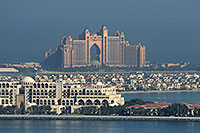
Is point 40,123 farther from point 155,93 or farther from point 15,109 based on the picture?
point 155,93

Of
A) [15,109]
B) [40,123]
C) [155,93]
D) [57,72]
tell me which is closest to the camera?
[40,123]

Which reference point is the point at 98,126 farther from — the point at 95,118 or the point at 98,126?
the point at 95,118

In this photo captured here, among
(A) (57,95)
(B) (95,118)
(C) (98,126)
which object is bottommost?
(C) (98,126)

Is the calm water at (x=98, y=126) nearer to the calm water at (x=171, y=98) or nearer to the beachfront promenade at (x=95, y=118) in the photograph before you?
the beachfront promenade at (x=95, y=118)

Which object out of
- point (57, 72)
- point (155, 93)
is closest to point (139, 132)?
point (155, 93)

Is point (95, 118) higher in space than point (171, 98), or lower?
lower

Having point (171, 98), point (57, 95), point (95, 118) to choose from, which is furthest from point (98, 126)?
point (171, 98)

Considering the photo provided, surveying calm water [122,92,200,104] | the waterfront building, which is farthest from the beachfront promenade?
calm water [122,92,200,104]

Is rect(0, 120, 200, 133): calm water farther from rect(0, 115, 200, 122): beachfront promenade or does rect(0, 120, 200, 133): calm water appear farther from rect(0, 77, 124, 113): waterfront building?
rect(0, 77, 124, 113): waterfront building
